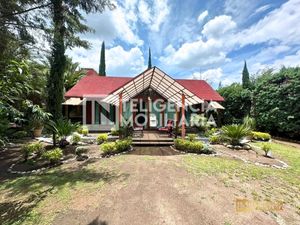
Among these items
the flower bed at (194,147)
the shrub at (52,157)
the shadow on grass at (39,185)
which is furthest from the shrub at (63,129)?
the flower bed at (194,147)

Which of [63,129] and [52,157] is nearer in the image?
[52,157]

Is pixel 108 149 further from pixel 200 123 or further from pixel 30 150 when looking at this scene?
pixel 200 123

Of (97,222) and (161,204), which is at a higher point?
(161,204)

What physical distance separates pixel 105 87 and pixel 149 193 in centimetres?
1566

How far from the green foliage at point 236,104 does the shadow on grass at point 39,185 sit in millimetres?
18383

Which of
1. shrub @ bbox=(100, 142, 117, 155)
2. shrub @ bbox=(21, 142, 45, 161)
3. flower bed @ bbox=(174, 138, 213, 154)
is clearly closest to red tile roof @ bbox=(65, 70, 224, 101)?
shrub @ bbox=(21, 142, 45, 161)

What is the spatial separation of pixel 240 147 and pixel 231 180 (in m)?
5.42

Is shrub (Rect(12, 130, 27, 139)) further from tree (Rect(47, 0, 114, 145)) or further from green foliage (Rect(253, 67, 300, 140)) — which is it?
green foliage (Rect(253, 67, 300, 140))

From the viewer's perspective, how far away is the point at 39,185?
652cm

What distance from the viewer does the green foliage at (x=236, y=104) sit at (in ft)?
70.0

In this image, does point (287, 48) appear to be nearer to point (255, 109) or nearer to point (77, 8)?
point (255, 109)

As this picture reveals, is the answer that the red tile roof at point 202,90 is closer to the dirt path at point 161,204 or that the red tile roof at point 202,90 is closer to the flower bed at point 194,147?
the flower bed at point 194,147

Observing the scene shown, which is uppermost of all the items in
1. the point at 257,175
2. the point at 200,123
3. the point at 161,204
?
the point at 200,123

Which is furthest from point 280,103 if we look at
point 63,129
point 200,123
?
point 63,129
